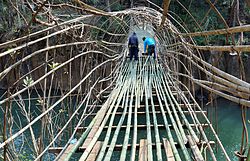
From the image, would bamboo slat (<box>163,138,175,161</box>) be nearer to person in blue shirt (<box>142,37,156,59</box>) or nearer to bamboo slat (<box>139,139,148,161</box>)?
bamboo slat (<box>139,139,148,161</box>)

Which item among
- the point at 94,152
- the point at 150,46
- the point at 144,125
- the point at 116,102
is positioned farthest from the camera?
the point at 150,46

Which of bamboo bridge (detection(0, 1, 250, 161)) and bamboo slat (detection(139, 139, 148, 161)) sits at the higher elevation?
bamboo bridge (detection(0, 1, 250, 161))

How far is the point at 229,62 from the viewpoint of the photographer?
7.62 metres

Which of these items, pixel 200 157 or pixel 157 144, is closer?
pixel 200 157

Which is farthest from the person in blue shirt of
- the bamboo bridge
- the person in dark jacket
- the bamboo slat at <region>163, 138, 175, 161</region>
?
the bamboo slat at <region>163, 138, 175, 161</region>

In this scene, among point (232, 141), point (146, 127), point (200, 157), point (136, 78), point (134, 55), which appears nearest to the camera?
point (200, 157)

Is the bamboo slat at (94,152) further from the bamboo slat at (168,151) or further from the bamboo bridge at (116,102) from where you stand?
the bamboo slat at (168,151)

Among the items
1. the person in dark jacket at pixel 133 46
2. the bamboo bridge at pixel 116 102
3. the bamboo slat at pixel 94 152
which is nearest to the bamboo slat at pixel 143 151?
the bamboo bridge at pixel 116 102

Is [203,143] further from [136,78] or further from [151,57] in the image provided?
[151,57]

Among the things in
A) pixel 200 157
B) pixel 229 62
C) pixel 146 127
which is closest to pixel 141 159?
pixel 200 157

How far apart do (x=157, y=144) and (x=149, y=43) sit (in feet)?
10.3

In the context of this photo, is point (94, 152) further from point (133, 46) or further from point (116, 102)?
point (133, 46)

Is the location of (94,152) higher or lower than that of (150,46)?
lower

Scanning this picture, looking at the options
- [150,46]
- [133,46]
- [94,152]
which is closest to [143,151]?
[94,152]
